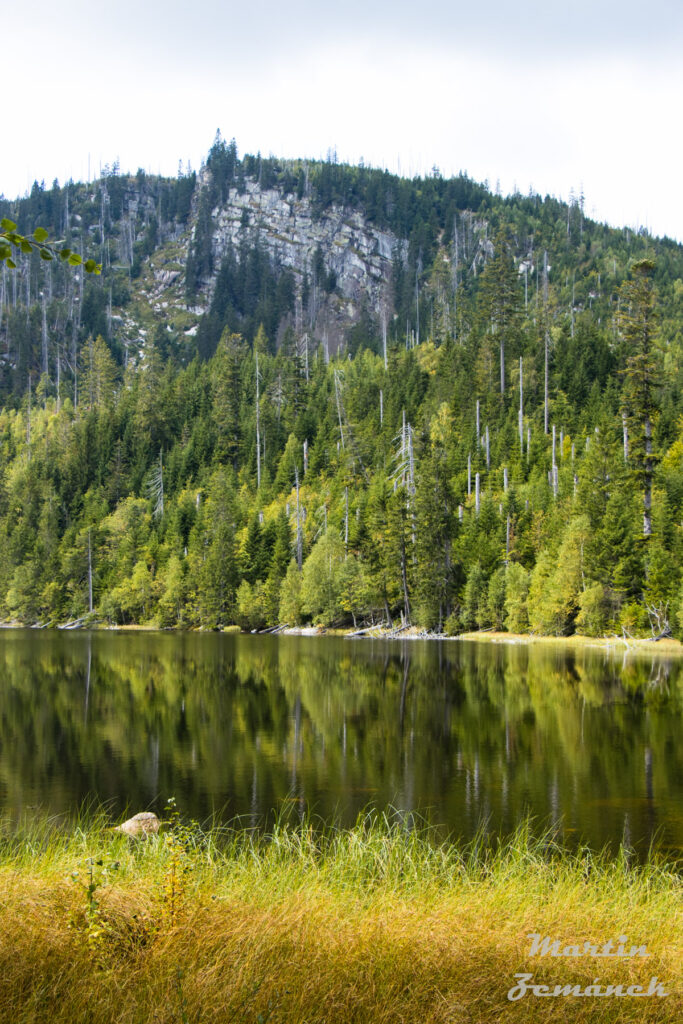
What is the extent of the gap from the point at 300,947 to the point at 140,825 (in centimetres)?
860

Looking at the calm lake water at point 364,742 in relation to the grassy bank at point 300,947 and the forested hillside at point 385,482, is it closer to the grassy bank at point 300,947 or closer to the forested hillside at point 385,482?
the grassy bank at point 300,947

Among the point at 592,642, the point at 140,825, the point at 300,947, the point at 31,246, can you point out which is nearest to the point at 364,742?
the point at 140,825

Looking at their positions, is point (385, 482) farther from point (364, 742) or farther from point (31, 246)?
point (31, 246)

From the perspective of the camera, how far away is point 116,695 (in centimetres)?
3597

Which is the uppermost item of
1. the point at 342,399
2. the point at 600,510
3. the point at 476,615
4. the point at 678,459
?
the point at 342,399

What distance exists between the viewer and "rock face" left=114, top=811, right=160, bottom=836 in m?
14.2

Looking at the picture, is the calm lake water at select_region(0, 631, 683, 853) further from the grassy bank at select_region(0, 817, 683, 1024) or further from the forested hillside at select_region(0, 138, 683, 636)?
the forested hillside at select_region(0, 138, 683, 636)

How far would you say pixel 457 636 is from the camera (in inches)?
2980

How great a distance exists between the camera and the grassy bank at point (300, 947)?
5.89 metres

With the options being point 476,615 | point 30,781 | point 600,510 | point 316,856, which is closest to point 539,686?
point 30,781

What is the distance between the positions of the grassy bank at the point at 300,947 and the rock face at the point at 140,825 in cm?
484

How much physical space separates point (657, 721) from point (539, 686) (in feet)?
31.1

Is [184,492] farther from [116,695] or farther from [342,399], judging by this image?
[116,695]

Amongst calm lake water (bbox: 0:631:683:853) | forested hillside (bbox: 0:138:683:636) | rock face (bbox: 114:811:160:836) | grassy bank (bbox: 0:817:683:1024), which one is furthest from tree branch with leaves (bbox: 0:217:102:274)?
forested hillside (bbox: 0:138:683:636)
